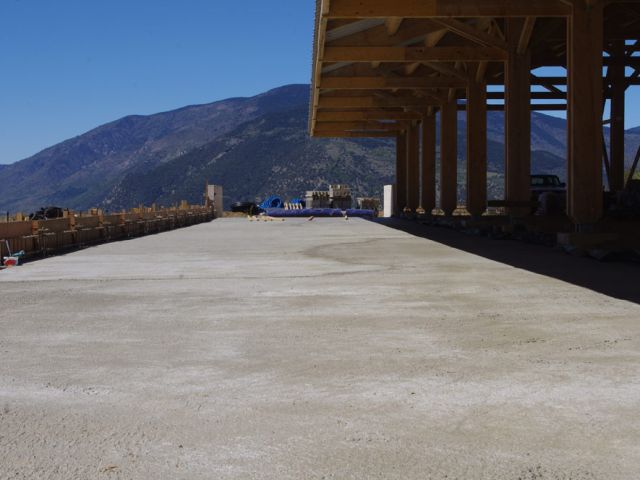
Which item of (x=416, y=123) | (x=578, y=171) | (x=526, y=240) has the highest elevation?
(x=416, y=123)

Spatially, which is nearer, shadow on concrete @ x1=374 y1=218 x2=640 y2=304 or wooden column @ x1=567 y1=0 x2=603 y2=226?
shadow on concrete @ x1=374 y1=218 x2=640 y2=304

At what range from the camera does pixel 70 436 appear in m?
4.31

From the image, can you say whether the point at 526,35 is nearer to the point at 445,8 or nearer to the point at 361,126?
the point at 445,8

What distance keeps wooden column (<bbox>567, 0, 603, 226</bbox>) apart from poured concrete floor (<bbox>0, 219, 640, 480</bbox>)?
7.28 m

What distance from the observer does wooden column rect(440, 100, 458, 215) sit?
33.8m

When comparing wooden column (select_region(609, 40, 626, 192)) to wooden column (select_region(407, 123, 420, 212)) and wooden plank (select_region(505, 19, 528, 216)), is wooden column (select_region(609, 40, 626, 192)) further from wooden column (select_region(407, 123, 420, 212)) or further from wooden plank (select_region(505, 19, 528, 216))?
wooden column (select_region(407, 123, 420, 212))

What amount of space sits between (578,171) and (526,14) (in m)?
4.59

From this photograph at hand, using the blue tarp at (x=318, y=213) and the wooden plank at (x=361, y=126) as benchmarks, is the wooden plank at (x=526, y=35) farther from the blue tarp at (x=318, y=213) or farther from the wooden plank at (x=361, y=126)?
the blue tarp at (x=318, y=213)

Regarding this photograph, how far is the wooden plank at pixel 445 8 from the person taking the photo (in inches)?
737

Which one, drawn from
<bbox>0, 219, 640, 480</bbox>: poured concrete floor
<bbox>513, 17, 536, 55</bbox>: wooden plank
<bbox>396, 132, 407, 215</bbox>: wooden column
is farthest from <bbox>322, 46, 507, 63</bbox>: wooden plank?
<bbox>396, 132, 407, 215</bbox>: wooden column

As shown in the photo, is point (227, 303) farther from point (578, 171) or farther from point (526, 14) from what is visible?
point (526, 14)

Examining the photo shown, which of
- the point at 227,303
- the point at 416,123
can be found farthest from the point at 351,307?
the point at 416,123

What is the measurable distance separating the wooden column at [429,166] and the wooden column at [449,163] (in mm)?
5845

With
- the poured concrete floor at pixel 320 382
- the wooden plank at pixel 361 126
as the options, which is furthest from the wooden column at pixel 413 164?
the poured concrete floor at pixel 320 382
